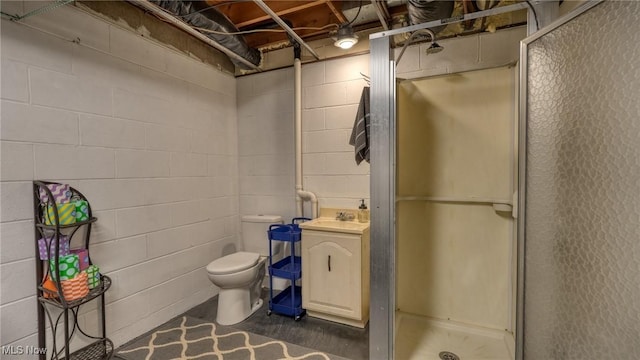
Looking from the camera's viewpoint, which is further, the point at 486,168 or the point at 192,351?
the point at 486,168

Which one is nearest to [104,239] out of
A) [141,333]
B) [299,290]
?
[141,333]

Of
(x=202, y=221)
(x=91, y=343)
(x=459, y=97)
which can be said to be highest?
(x=459, y=97)

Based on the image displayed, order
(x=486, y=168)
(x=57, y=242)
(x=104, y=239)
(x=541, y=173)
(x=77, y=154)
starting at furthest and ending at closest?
1. (x=486, y=168)
2. (x=104, y=239)
3. (x=77, y=154)
4. (x=57, y=242)
5. (x=541, y=173)

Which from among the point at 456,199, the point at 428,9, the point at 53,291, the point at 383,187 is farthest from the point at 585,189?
the point at 53,291

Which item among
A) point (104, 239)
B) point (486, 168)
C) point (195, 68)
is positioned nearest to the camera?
point (104, 239)

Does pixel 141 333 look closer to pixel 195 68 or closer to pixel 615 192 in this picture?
pixel 195 68

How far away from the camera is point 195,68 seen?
251 centimetres

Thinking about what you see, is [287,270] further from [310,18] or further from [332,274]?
[310,18]

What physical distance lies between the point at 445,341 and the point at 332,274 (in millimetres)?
928

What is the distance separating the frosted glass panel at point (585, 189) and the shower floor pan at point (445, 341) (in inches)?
29.2

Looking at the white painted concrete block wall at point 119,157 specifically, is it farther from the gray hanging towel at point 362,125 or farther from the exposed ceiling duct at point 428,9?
the exposed ceiling duct at point 428,9

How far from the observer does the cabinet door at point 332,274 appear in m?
2.06

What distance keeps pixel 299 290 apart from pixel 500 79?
7.80 feet

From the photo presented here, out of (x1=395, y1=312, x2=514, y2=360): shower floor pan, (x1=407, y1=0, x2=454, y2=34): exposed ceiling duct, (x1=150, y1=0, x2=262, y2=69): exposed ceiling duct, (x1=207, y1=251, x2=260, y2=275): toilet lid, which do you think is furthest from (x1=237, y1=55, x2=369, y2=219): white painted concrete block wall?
(x1=395, y1=312, x2=514, y2=360): shower floor pan
